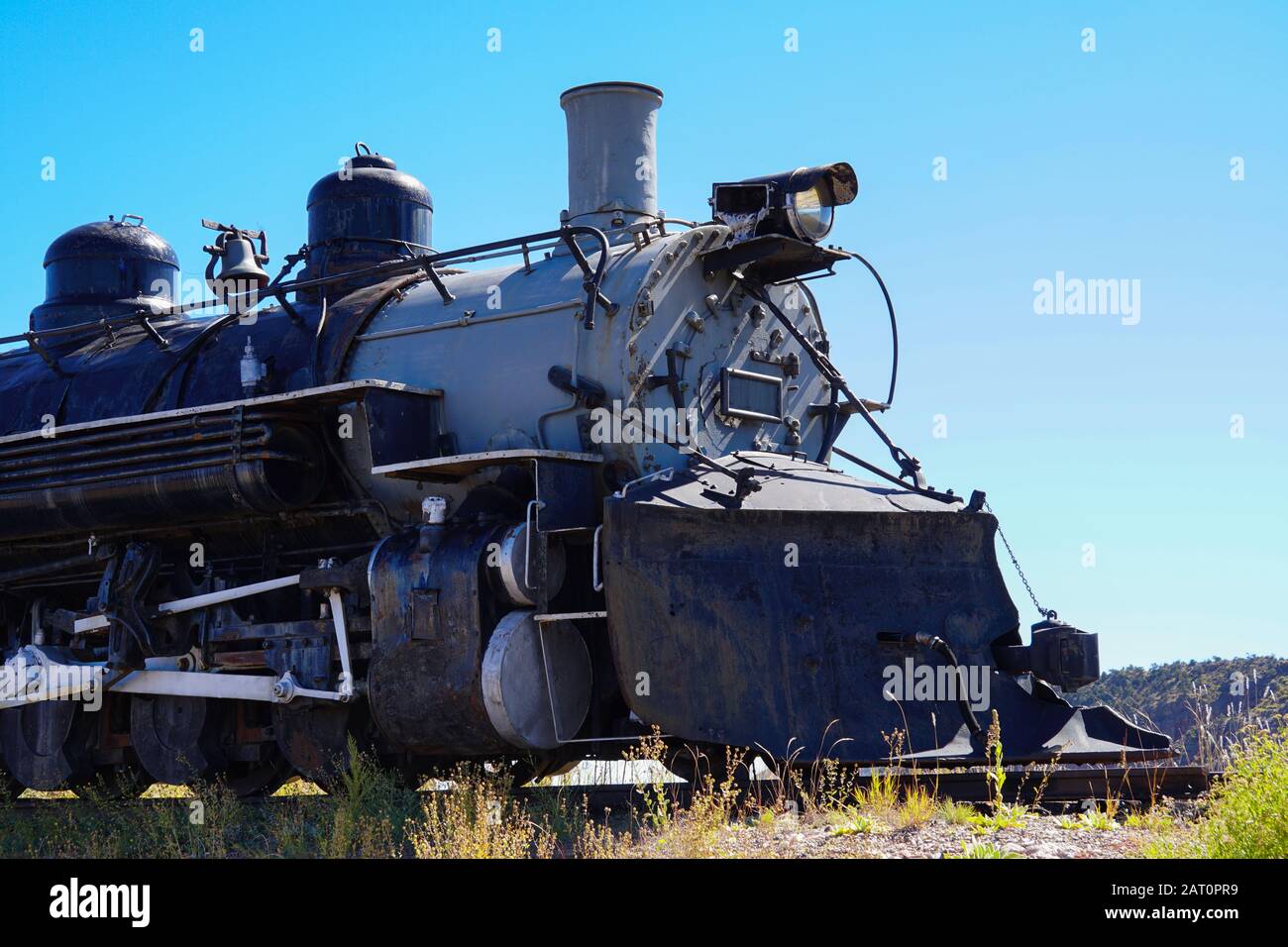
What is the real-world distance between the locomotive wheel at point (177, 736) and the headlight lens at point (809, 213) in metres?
5.36

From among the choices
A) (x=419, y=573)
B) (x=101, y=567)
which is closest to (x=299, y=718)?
(x=419, y=573)

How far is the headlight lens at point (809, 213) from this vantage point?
9742 millimetres

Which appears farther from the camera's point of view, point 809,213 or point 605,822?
point 809,213

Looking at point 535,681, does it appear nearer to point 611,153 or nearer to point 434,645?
point 434,645

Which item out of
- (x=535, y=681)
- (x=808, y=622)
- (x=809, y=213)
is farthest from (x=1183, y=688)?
(x=535, y=681)

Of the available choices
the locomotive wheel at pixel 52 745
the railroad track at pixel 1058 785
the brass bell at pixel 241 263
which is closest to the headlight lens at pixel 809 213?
the railroad track at pixel 1058 785

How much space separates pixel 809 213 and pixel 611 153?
5.95 feet

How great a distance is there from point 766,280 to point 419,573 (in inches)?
137

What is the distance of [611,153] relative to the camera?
427 inches

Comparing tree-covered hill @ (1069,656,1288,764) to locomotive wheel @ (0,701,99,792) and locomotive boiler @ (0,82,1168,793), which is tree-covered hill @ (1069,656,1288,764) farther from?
locomotive wheel @ (0,701,99,792)
